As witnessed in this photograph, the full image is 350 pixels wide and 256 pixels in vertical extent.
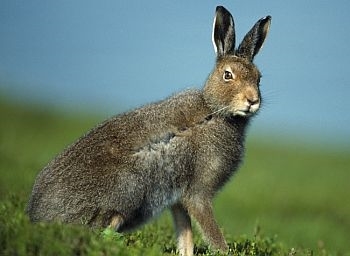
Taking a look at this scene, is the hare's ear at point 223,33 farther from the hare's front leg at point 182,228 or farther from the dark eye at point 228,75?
the hare's front leg at point 182,228

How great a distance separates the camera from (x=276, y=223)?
17.2 metres

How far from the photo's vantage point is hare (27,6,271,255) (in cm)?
Answer: 949

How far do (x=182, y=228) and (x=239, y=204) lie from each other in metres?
8.34

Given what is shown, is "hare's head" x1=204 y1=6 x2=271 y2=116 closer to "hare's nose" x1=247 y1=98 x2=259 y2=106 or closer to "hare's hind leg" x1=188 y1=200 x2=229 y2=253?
"hare's nose" x1=247 y1=98 x2=259 y2=106

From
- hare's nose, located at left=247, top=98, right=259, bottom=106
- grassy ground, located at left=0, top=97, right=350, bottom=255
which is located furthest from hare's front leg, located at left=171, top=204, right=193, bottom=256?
hare's nose, located at left=247, top=98, right=259, bottom=106

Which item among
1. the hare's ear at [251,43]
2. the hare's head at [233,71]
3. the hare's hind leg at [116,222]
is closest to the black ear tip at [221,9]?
the hare's head at [233,71]

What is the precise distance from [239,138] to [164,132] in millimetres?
1275

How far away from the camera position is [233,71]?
10711 mm

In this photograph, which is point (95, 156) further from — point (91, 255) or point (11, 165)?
point (11, 165)

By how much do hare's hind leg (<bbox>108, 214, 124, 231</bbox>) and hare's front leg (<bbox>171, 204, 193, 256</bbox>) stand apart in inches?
45.1

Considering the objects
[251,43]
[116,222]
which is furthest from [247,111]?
[116,222]

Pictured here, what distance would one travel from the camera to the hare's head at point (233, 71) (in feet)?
34.4

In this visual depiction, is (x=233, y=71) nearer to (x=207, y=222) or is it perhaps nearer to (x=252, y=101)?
(x=252, y=101)

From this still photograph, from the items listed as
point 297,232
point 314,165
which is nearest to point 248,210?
point 297,232
